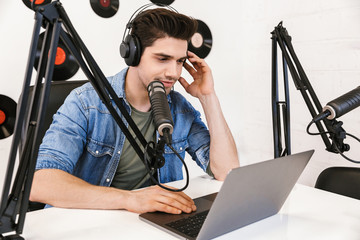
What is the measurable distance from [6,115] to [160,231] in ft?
3.83

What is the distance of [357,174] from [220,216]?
3.03 ft

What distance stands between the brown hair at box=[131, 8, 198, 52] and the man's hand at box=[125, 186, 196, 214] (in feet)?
1.71

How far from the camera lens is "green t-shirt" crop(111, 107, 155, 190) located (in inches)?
47.6

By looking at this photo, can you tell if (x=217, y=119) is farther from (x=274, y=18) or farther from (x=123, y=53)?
(x=274, y=18)

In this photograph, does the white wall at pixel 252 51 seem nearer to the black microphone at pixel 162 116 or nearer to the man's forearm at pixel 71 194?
the man's forearm at pixel 71 194

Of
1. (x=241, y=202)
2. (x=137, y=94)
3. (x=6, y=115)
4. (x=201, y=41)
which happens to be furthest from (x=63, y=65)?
(x=241, y=202)

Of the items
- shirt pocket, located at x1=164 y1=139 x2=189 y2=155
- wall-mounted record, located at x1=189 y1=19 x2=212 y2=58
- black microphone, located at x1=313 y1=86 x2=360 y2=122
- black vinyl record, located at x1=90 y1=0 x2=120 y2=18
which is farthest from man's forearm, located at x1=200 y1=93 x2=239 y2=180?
wall-mounted record, located at x1=189 y1=19 x2=212 y2=58

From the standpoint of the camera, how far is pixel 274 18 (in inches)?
89.0

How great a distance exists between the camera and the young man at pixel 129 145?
88 cm

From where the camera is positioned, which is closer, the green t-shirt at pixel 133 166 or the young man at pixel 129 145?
the young man at pixel 129 145

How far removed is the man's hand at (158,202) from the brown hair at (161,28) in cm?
52

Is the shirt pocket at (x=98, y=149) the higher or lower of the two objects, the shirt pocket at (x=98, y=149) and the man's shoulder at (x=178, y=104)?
the lower

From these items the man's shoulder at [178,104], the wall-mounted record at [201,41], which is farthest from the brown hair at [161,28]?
the wall-mounted record at [201,41]

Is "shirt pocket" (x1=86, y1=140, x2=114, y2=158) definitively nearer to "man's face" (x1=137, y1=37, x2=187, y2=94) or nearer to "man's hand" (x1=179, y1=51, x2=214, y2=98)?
"man's face" (x1=137, y1=37, x2=187, y2=94)
